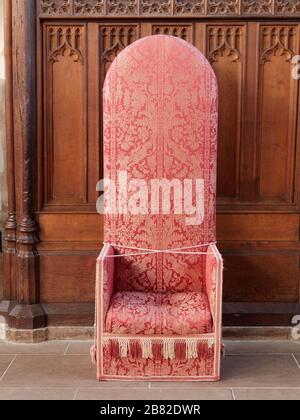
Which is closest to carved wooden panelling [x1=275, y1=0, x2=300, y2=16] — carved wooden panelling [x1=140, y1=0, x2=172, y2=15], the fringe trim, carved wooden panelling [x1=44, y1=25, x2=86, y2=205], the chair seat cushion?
carved wooden panelling [x1=140, y1=0, x2=172, y2=15]

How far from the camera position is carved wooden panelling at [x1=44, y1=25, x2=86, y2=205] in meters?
3.61

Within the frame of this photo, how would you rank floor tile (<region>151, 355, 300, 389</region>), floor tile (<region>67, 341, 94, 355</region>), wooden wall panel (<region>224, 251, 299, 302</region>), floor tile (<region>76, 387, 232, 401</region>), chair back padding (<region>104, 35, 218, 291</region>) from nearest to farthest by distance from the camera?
floor tile (<region>76, 387, 232, 401</region>)
floor tile (<region>151, 355, 300, 389</region>)
chair back padding (<region>104, 35, 218, 291</region>)
floor tile (<region>67, 341, 94, 355</region>)
wooden wall panel (<region>224, 251, 299, 302</region>)

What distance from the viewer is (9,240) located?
12.3 ft

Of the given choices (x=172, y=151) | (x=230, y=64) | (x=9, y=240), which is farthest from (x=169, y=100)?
(x=9, y=240)

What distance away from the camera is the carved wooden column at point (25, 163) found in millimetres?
3551

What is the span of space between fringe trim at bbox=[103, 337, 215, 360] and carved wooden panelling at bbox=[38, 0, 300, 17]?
1.95 metres

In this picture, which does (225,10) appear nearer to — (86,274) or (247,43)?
(247,43)

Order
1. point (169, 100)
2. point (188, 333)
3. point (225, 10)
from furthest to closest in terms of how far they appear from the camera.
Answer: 1. point (225, 10)
2. point (169, 100)
3. point (188, 333)

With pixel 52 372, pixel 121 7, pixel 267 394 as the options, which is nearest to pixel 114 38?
pixel 121 7

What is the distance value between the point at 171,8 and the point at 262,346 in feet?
7.08

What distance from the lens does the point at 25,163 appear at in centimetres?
363

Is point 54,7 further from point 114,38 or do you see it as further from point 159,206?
point 159,206

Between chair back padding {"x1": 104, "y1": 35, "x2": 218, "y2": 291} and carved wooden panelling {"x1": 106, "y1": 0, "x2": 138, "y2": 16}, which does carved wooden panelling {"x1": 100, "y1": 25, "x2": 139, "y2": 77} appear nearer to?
carved wooden panelling {"x1": 106, "y1": 0, "x2": 138, "y2": 16}

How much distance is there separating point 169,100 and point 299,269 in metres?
1.40
